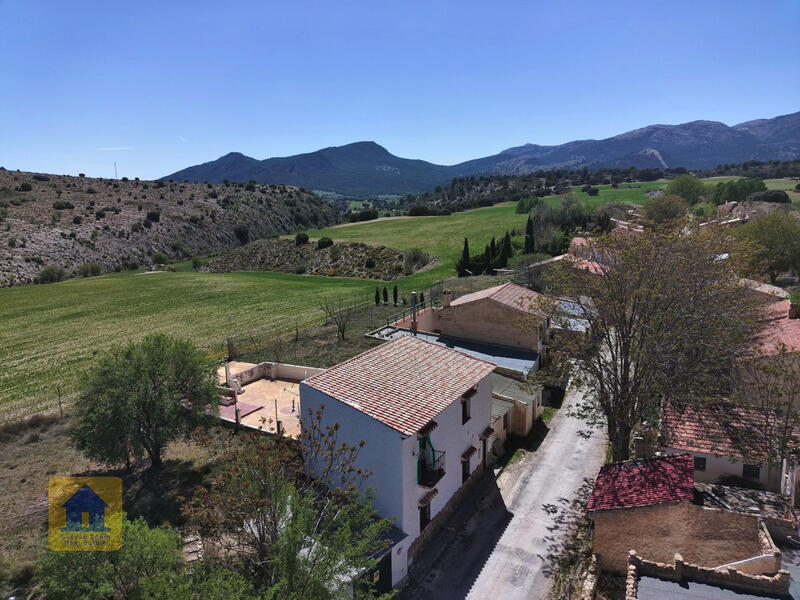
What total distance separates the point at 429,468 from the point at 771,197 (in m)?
104

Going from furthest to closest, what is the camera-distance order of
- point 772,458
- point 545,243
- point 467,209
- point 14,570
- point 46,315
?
point 467,209, point 545,243, point 46,315, point 772,458, point 14,570

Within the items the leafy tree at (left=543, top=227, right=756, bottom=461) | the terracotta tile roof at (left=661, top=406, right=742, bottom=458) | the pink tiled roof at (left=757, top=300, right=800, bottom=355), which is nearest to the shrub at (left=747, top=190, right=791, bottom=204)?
the pink tiled roof at (left=757, top=300, right=800, bottom=355)

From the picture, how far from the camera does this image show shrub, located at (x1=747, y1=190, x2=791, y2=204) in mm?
87812

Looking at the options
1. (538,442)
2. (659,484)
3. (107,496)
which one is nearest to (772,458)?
(659,484)

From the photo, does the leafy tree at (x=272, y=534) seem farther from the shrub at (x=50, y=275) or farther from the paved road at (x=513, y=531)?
the shrub at (x=50, y=275)

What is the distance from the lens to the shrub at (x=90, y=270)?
83.6 meters

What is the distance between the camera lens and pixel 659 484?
1636 centimetres

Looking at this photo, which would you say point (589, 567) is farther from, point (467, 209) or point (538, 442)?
point (467, 209)

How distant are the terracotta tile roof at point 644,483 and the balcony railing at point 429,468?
5378mm

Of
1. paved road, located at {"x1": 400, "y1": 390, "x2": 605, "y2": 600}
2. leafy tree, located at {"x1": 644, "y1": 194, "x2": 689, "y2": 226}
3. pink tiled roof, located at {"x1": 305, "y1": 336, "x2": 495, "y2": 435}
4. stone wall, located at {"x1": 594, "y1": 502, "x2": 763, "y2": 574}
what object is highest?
leafy tree, located at {"x1": 644, "y1": 194, "x2": 689, "y2": 226}

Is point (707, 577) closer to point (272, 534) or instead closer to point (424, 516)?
point (424, 516)

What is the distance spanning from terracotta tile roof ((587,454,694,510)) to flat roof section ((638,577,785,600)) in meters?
2.63

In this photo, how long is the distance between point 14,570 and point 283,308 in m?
41.7

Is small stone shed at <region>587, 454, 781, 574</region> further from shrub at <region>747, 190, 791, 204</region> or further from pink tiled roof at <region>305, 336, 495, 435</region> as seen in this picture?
shrub at <region>747, 190, 791, 204</region>
